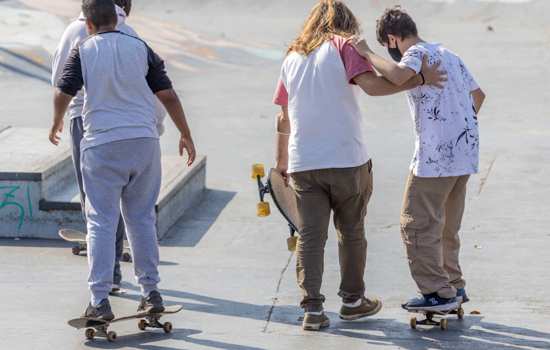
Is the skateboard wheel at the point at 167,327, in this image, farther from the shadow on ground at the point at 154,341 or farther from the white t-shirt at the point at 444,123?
the white t-shirt at the point at 444,123

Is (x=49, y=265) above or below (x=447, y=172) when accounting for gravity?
below

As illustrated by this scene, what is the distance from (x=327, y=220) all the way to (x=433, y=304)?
0.69m

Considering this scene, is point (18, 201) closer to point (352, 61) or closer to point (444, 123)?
point (352, 61)

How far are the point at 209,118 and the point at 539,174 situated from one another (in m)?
4.17

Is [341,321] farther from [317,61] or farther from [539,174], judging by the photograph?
[539,174]

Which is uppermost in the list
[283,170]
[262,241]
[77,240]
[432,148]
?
[432,148]

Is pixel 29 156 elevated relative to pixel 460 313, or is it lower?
elevated

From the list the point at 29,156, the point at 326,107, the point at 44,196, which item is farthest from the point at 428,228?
the point at 29,156

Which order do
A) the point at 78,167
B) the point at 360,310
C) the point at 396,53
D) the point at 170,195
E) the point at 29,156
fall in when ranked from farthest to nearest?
the point at 29,156, the point at 170,195, the point at 78,167, the point at 360,310, the point at 396,53

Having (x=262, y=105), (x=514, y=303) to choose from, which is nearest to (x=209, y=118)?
(x=262, y=105)

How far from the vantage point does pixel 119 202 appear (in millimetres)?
6070

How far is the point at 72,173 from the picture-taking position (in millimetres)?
8898

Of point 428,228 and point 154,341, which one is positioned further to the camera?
point 428,228

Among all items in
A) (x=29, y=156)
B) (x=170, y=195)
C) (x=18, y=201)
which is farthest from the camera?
(x=29, y=156)
